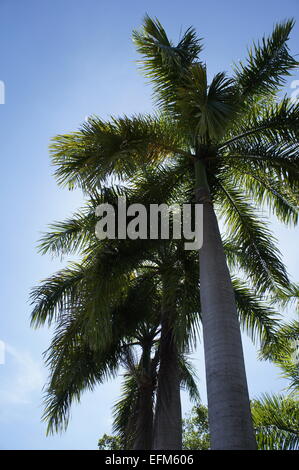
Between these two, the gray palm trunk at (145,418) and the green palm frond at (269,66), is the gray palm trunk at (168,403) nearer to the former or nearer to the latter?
the gray palm trunk at (145,418)

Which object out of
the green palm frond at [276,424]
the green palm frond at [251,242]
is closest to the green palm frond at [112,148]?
the green palm frond at [251,242]

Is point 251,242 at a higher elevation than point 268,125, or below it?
below

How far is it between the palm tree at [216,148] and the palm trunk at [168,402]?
7.99 ft

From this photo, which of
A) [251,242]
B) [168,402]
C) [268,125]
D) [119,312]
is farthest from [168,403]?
[268,125]

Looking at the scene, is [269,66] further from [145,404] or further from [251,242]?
[145,404]

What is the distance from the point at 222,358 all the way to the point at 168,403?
270cm

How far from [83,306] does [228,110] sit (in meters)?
4.32

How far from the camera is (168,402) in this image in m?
8.12

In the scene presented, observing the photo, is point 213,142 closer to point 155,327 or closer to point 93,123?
point 93,123

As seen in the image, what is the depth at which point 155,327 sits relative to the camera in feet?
35.8

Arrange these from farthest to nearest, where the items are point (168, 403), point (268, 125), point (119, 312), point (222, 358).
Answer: point (119, 312), point (268, 125), point (168, 403), point (222, 358)

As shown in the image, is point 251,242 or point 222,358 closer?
point 222,358

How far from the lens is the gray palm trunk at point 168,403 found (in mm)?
7758
